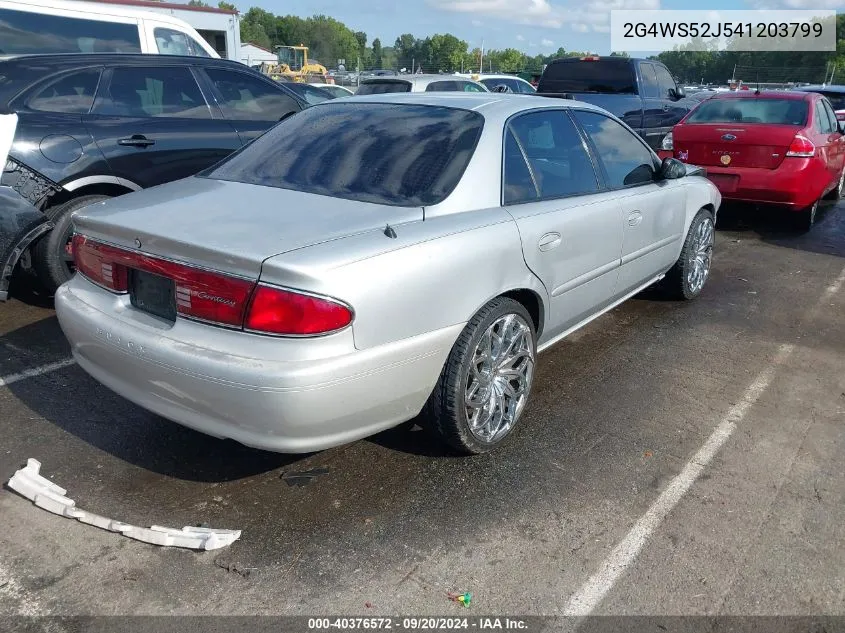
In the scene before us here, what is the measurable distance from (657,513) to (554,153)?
1.90 m

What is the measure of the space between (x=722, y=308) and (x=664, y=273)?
25.8 inches

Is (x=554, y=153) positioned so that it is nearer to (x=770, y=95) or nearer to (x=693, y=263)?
(x=693, y=263)

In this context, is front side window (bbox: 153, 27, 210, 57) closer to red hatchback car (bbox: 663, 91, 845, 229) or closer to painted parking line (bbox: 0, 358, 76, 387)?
painted parking line (bbox: 0, 358, 76, 387)

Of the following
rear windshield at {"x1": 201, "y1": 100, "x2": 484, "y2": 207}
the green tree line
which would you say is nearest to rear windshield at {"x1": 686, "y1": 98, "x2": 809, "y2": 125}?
rear windshield at {"x1": 201, "y1": 100, "x2": 484, "y2": 207}

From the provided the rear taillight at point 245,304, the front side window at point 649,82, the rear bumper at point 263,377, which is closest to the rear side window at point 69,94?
the rear bumper at point 263,377

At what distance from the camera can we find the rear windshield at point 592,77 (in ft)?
37.5

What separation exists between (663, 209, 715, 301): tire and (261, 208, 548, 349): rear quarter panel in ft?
8.13

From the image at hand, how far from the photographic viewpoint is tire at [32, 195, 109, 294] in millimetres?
4734

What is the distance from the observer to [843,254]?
288 inches

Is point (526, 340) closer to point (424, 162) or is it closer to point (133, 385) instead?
point (424, 162)

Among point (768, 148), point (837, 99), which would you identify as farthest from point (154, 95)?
point (837, 99)

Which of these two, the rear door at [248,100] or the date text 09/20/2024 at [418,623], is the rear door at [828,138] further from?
the date text 09/20/2024 at [418,623]

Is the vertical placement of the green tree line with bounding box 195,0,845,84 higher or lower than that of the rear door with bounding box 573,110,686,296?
higher

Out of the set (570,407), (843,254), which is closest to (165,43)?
(570,407)
